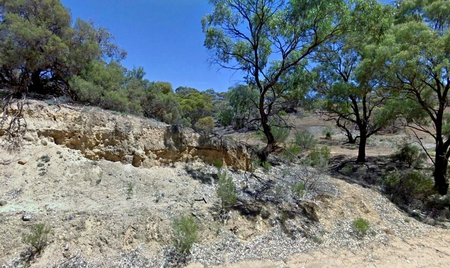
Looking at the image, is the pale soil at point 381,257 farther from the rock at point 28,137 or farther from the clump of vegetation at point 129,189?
the rock at point 28,137

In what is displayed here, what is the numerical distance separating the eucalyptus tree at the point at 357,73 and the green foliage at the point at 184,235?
6914mm

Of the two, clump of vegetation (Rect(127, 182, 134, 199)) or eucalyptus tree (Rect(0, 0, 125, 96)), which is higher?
eucalyptus tree (Rect(0, 0, 125, 96))

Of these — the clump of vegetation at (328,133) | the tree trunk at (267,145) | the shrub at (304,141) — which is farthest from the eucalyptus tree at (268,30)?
the clump of vegetation at (328,133)

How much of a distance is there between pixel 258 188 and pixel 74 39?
7.57 m

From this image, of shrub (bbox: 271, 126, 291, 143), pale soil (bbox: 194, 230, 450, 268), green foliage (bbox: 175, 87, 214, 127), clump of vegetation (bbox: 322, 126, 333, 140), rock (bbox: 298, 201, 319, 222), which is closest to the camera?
pale soil (bbox: 194, 230, 450, 268)

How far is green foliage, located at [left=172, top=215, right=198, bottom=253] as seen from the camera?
14.0 feet

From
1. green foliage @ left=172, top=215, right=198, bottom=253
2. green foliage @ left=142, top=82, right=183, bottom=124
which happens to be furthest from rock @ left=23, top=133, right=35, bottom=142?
green foliage @ left=142, top=82, right=183, bottom=124

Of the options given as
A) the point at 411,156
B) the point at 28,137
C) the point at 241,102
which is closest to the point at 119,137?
A: the point at 28,137

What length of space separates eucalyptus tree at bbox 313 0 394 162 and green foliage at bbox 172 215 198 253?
691cm

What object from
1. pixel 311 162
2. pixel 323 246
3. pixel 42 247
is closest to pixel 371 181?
pixel 311 162

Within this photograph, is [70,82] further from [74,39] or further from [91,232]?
[91,232]

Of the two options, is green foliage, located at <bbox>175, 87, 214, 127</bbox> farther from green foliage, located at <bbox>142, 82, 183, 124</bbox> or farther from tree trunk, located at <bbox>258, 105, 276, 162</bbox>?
tree trunk, located at <bbox>258, 105, 276, 162</bbox>

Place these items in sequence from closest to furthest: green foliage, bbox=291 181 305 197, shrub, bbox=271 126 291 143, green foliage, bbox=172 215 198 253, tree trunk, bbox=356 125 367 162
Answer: green foliage, bbox=172 215 198 253
green foliage, bbox=291 181 305 197
shrub, bbox=271 126 291 143
tree trunk, bbox=356 125 367 162

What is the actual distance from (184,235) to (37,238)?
2.13 metres
